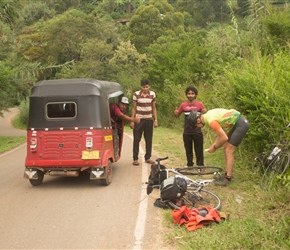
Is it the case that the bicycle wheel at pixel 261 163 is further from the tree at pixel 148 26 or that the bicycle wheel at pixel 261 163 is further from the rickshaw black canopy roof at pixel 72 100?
the tree at pixel 148 26

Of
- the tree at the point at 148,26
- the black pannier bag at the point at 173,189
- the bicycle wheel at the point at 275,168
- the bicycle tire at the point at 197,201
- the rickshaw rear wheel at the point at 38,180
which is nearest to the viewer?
the black pannier bag at the point at 173,189

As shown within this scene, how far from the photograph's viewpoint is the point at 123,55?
43031 mm

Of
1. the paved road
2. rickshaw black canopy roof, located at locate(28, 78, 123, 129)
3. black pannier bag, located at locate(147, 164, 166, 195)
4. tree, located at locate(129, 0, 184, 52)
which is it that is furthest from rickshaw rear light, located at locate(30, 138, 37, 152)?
tree, located at locate(129, 0, 184, 52)

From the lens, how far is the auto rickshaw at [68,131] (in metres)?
8.10

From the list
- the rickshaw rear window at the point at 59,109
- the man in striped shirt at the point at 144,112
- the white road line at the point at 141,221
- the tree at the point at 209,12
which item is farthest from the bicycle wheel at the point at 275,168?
the tree at the point at 209,12

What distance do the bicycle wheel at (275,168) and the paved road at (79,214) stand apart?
2053 mm

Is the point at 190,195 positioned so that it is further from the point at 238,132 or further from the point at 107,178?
the point at 107,178

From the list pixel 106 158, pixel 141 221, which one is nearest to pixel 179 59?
pixel 106 158

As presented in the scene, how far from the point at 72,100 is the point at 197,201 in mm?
3408

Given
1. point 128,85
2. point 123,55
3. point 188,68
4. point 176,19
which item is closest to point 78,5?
point 176,19

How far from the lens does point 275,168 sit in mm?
7059

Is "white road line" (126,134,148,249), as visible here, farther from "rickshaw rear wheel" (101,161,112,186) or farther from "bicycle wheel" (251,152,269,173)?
"bicycle wheel" (251,152,269,173)

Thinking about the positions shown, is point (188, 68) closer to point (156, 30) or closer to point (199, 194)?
point (199, 194)

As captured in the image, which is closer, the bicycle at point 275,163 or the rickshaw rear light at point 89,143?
the bicycle at point 275,163
